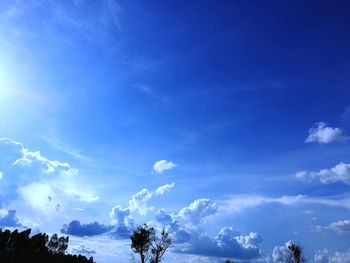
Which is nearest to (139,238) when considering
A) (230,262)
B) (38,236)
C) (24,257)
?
(230,262)

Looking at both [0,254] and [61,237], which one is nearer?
[0,254]

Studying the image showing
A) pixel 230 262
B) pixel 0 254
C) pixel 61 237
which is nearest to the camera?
pixel 230 262

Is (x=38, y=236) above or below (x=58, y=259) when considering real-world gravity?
above

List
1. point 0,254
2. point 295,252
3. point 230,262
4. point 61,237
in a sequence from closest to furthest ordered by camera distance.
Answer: point 295,252 → point 230,262 → point 0,254 → point 61,237

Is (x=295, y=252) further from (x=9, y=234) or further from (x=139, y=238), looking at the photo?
(x=9, y=234)

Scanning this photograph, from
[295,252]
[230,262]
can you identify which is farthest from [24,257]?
[295,252]

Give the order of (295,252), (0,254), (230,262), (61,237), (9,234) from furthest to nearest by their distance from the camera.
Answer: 1. (61,237)
2. (9,234)
3. (0,254)
4. (230,262)
5. (295,252)

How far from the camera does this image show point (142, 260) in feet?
205

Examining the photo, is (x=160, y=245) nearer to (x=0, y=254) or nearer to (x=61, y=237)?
(x=0, y=254)

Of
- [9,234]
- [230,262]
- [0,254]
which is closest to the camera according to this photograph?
[230,262]

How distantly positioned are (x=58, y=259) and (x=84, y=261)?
18927 mm

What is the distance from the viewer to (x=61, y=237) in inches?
5089

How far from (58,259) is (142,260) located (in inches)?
1261

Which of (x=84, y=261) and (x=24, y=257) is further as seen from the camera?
(x=84, y=261)
